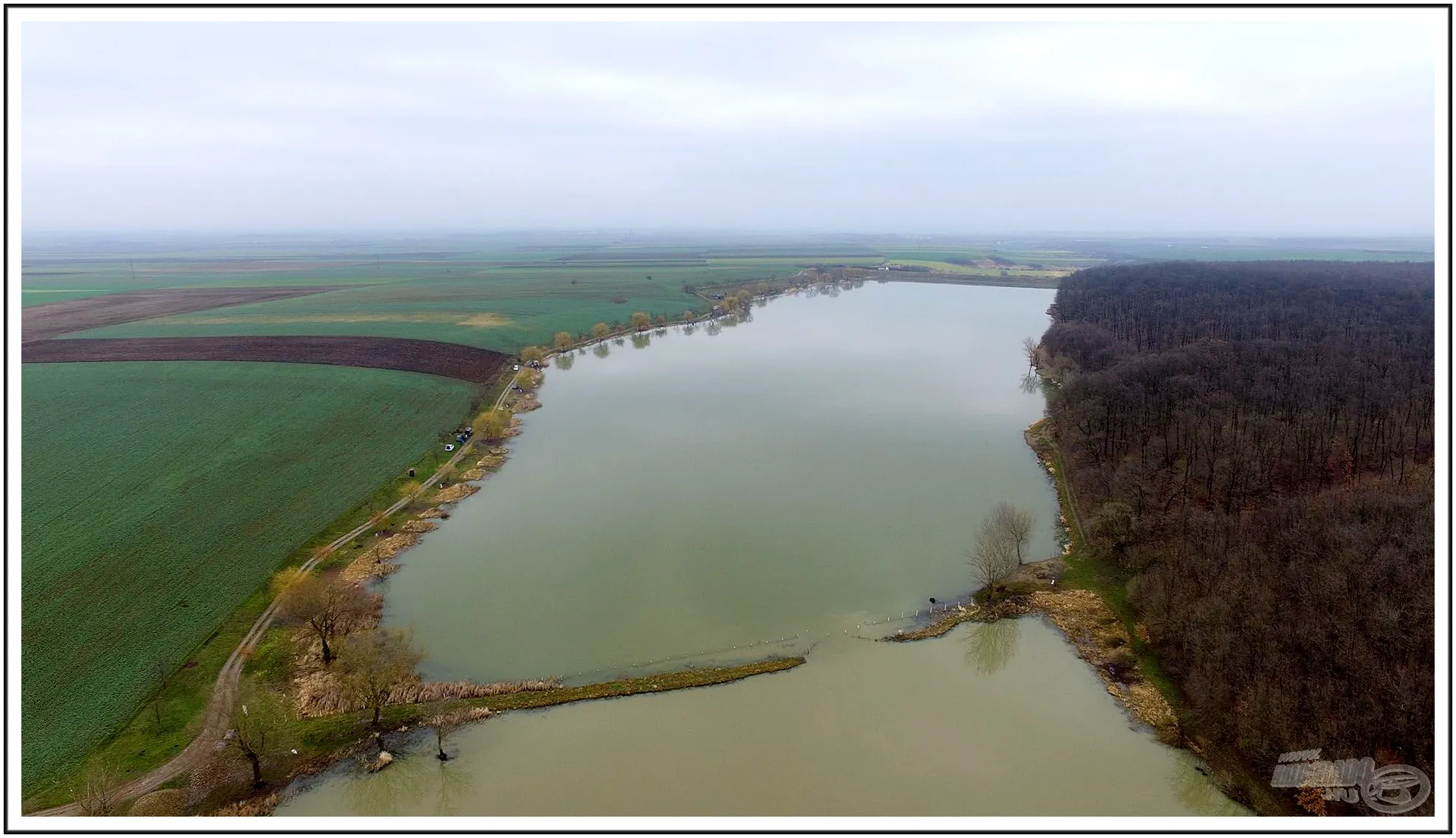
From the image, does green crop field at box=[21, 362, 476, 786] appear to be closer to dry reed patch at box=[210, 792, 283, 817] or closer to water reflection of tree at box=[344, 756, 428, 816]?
dry reed patch at box=[210, 792, 283, 817]

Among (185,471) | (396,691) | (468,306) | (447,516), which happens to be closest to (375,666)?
(396,691)

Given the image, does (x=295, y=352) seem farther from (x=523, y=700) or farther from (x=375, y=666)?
(x=523, y=700)

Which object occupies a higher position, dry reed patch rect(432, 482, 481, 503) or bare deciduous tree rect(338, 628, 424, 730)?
dry reed patch rect(432, 482, 481, 503)

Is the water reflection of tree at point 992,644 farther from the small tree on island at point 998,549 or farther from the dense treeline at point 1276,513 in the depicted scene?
the dense treeline at point 1276,513

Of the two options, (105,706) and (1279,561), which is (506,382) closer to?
(105,706)

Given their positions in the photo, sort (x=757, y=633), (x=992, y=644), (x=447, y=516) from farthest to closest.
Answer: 1. (x=447, y=516)
2. (x=757, y=633)
3. (x=992, y=644)

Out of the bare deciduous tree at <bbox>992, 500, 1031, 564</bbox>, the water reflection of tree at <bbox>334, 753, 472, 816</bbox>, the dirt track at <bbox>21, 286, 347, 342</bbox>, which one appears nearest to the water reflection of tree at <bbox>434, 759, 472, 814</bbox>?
the water reflection of tree at <bbox>334, 753, 472, 816</bbox>

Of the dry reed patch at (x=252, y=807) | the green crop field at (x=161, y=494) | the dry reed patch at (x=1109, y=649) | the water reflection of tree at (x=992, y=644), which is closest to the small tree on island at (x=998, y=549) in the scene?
the water reflection of tree at (x=992, y=644)
